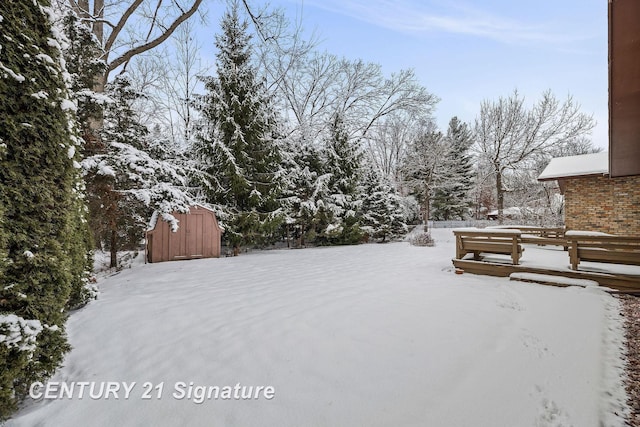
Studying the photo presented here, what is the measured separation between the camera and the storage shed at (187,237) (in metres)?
7.59

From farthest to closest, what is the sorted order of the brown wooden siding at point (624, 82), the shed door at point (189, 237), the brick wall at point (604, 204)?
the brick wall at point (604, 204)
the shed door at point (189, 237)
the brown wooden siding at point (624, 82)

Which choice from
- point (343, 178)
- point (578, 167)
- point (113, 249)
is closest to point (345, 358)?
point (113, 249)

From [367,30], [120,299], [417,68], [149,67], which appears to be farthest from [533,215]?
[149,67]

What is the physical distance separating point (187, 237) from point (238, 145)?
358 cm

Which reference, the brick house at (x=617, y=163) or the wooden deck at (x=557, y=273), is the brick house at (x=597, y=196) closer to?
the brick house at (x=617, y=163)

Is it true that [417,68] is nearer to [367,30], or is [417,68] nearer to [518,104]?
[367,30]

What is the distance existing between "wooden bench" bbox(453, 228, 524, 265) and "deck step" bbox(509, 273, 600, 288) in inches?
14.0

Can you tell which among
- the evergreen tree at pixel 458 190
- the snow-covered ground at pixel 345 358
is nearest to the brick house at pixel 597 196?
the snow-covered ground at pixel 345 358

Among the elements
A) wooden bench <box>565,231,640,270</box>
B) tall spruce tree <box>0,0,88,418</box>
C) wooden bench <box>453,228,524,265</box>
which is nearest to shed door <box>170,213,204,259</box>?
tall spruce tree <box>0,0,88,418</box>

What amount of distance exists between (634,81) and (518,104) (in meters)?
18.2

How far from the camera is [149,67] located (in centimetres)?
1346

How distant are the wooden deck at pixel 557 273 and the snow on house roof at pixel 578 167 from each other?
7084 millimetres

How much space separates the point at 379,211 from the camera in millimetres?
14227

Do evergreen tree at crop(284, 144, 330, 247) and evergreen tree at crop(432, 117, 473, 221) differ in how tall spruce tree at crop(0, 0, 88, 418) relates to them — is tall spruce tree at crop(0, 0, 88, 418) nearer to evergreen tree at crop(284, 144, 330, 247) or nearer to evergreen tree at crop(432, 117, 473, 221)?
evergreen tree at crop(284, 144, 330, 247)
